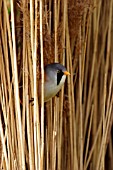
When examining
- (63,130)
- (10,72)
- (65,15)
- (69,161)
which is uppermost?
(65,15)

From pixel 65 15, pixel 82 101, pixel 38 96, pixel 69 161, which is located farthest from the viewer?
Answer: pixel 82 101

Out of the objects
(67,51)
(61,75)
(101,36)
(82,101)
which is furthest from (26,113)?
(101,36)

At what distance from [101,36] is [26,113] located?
717 millimetres

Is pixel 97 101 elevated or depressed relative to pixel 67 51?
depressed

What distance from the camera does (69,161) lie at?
72.1 inches

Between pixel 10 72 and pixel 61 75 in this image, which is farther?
pixel 10 72

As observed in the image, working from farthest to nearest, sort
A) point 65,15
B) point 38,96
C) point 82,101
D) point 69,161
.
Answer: point 82,101
point 69,161
point 65,15
point 38,96

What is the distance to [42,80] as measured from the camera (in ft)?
4.67

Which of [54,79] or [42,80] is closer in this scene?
[42,80]

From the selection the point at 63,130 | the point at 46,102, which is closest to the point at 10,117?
the point at 46,102

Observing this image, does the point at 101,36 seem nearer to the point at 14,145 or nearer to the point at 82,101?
the point at 82,101

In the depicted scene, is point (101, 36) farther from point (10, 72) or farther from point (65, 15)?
point (10, 72)

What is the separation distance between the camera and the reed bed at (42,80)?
1.47m

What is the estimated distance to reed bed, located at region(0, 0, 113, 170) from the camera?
4.83ft
